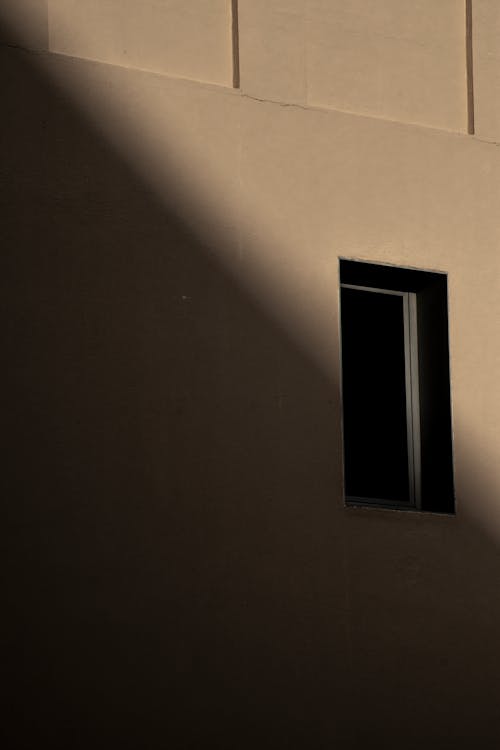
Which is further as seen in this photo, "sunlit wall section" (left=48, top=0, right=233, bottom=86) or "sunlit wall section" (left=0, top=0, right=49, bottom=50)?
"sunlit wall section" (left=48, top=0, right=233, bottom=86)

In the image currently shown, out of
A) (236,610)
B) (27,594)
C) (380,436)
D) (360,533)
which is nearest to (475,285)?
(380,436)

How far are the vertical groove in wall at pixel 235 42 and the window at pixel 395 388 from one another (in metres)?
1.47

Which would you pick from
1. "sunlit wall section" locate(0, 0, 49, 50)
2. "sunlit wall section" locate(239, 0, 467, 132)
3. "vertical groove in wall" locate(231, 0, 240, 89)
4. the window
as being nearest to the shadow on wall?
"sunlit wall section" locate(0, 0, 49, 50)

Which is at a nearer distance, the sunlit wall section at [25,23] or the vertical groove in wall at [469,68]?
the sunlit wall section at [25,23]

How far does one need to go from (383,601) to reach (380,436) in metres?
1.30

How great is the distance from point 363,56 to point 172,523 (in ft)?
12.1

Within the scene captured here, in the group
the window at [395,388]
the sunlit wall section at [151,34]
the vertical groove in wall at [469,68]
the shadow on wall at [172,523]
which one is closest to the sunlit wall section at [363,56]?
the vertical groove in wall at [469,68]

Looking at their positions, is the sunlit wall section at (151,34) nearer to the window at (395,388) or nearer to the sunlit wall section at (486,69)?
the window at (395,388)

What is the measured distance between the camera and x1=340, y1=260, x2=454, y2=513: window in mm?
11977

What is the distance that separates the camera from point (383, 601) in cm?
1140

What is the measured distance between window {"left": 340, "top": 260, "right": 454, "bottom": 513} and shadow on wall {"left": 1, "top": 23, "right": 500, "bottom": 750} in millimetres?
493

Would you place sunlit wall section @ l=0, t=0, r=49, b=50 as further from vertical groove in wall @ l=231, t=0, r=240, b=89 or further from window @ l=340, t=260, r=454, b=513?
window @ l=340, t=260, r=454, b=513

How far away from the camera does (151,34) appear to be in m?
11.3

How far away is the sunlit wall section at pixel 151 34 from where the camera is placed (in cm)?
1102
